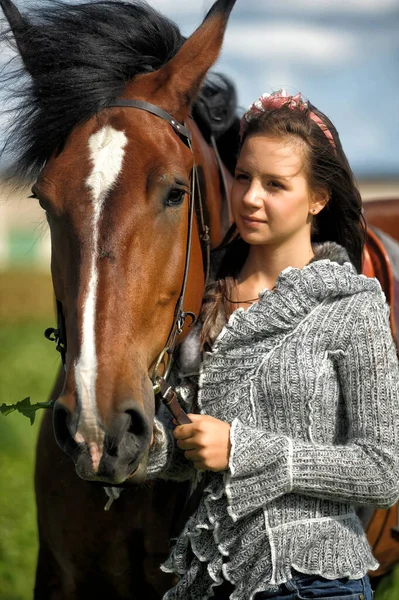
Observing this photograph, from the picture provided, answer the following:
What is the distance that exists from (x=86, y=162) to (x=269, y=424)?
34.9 inches

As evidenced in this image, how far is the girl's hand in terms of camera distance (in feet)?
7.39

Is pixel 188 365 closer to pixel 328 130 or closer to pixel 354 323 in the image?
pixel 354 323

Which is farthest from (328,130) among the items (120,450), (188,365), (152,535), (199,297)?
(152,535)

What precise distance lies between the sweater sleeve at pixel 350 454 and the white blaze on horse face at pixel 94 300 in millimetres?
437

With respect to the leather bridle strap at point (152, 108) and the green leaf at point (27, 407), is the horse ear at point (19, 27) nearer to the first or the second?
the leather bridle strap at point (152, 108)

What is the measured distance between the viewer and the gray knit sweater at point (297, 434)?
224 centimetres

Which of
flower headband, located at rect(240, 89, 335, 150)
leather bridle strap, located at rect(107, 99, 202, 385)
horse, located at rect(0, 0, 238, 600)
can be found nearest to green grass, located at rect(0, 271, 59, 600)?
horse, located at rect(0, 0, 238, 600)

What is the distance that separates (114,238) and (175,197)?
0.96ft

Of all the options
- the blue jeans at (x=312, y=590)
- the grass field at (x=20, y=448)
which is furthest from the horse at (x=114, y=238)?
the grass field at (x=20, y=448)

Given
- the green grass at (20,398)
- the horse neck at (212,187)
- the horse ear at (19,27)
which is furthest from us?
the green grass at (20,398)

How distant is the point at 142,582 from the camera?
300 cm

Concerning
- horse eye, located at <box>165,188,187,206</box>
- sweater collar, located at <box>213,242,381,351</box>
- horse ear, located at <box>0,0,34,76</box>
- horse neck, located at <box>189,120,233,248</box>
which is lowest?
sweater collar, located at <box>213,242,381,351</box>

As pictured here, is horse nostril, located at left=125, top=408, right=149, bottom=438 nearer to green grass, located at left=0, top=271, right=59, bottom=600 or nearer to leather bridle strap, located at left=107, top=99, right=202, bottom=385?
leather bridle strap, located at left=107, top=99, right=202, bottom=385

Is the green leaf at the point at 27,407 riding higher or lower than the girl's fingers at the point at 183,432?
higher
